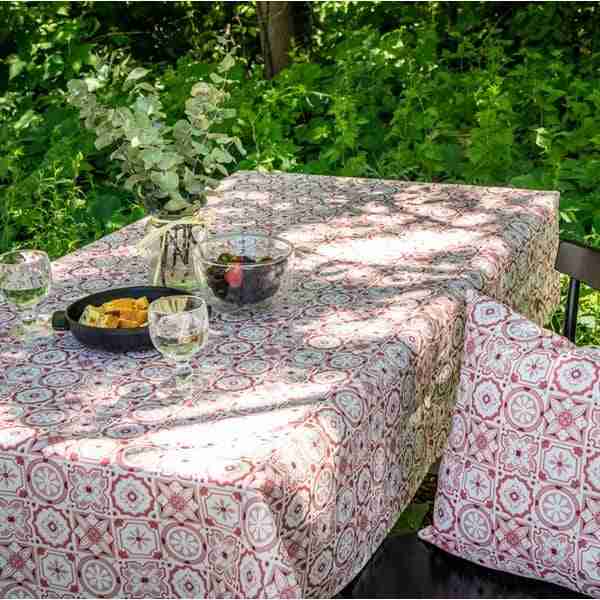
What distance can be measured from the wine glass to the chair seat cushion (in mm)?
833

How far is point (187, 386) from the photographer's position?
184 cm

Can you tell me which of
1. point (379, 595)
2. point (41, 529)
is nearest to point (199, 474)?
Result: point (41, 529)

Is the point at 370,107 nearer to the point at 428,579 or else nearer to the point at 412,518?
the point at 412,518

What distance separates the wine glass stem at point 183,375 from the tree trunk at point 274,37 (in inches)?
178

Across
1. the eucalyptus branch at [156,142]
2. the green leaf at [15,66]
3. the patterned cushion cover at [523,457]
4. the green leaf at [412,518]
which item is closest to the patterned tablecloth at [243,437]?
the patterned cushion cover at [523,457]

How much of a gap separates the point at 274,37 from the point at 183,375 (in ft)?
15.2

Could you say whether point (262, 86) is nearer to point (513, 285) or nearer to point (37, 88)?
point (37, 88)

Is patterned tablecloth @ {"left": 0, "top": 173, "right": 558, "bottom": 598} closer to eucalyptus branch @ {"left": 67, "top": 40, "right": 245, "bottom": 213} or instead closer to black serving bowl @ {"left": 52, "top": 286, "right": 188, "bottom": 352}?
black serving bowl @ {"left": 52, "top": 286, "right": 188, "bottom": 352}

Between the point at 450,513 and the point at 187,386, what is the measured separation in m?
0.54

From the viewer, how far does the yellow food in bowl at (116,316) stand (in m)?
2.04

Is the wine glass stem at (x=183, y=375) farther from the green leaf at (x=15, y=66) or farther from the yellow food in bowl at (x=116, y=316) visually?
the green leaf at (x=15, y=66)

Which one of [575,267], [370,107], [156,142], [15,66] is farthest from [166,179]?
[15,66]

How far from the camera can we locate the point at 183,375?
6.11 feet

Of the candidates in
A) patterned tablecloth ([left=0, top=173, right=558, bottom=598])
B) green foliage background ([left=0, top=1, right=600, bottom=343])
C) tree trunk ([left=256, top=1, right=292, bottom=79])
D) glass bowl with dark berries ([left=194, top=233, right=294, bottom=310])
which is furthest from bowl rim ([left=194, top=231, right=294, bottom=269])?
tree trunk ([left=256, top=1, right=292, bottom=79])
